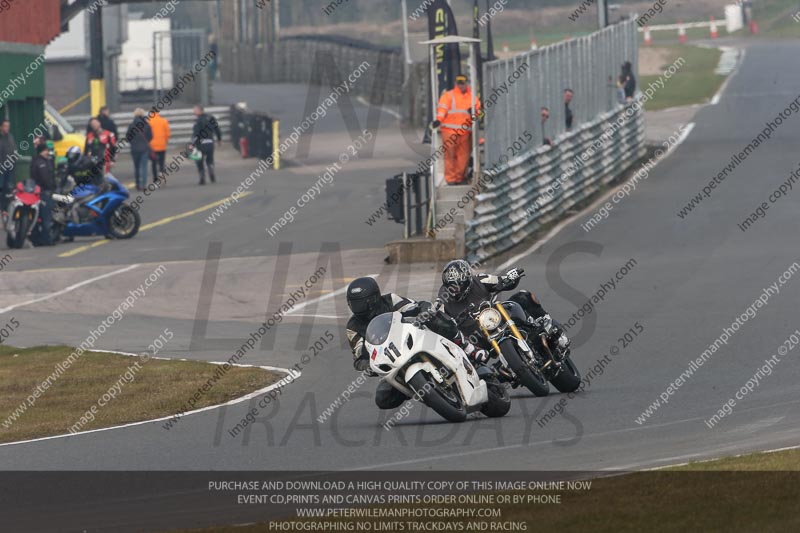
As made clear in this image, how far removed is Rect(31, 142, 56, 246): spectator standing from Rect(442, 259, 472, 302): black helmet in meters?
14.9

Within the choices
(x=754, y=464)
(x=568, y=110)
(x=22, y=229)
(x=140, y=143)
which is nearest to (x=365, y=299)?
(x=754, y=464)

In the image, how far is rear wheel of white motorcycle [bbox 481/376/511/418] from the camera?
472 inches

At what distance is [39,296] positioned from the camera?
2158cm

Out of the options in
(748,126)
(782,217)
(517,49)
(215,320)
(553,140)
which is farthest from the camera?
(517,49)

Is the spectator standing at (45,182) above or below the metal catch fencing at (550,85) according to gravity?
below

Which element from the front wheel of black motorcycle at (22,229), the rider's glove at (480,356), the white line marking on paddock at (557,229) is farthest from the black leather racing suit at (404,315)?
the front wheel of black motorcycle at (22,229)

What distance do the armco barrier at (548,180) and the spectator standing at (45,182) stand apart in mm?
8106

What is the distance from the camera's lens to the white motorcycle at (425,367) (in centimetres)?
1149

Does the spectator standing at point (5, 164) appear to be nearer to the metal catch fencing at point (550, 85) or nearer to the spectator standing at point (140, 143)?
the spectator standing at point (140, 143)

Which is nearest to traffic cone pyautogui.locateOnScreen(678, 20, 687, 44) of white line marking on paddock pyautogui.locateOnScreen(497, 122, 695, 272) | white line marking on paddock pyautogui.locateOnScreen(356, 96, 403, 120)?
white line marking on paddock pyautogui.locateOnScreen(356, 96, 403, 120)

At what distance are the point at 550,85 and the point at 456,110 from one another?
4040 mm
